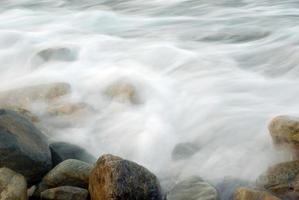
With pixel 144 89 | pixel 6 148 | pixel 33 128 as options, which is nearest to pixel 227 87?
pixel 144 89

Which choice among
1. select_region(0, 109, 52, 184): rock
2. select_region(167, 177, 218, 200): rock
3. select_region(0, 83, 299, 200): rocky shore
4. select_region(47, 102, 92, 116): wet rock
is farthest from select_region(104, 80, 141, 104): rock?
select_region(167, 177, 218, 200): rock

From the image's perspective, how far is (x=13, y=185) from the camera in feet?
14.0

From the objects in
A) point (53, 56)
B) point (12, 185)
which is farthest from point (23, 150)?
point (53, 56)

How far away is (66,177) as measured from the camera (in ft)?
14.6

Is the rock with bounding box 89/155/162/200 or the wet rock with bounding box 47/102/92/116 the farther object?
the wet rock with bounding box 47/102/92/116

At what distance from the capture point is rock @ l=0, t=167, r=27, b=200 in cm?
416

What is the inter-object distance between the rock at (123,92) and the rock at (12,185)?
226 cm

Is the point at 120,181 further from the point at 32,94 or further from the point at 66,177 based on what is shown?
the point at 32,94

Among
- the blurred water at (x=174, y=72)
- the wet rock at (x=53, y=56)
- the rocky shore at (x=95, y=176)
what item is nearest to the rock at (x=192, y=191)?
the rocky shore at (x=95, y=176)

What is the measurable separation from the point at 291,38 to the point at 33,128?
5441 mm

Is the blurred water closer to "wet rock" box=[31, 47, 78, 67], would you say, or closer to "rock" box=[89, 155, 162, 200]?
"wet rock" box=[31, 47, 78, 67]

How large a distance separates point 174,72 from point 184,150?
8.84 ft

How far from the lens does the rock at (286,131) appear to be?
4.36 m

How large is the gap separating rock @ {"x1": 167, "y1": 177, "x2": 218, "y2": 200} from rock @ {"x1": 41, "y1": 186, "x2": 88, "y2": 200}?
761mm
